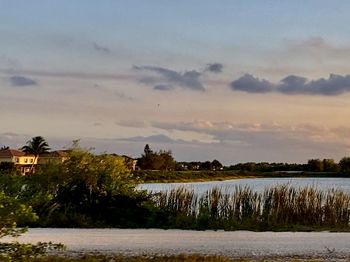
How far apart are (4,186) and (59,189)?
2291 millimetres

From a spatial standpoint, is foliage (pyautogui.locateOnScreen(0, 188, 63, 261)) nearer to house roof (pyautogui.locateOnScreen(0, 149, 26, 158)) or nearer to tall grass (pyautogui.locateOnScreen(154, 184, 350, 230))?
tall grass (pyautogui.locateOnScreen(154, 184, 350, 230))

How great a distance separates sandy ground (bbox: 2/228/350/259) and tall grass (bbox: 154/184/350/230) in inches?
76.2

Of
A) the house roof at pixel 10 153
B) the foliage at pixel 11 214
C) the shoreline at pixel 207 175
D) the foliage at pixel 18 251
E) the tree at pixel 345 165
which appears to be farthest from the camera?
the house roof at pixel 10 153

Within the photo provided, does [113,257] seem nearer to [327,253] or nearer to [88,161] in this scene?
[327,253]

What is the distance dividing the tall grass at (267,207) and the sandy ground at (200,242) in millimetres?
1937

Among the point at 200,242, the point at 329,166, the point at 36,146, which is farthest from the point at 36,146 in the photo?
the point at 200,242

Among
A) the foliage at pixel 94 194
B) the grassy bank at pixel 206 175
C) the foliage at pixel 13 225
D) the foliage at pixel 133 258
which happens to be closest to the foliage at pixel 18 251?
the foliage at pixel 13 225

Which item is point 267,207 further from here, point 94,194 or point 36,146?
point 36,146

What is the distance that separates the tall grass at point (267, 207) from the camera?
93.1 ft

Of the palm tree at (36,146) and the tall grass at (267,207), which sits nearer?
the tall grass at (267,207)

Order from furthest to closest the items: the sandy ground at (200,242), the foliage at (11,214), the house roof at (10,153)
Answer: the house roof at (10,153), the sandy ground at (200,242), the foliage at (11,214)

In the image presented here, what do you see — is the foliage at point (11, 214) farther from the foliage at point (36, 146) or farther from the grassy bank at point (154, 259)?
the foliage at point (36, 146)

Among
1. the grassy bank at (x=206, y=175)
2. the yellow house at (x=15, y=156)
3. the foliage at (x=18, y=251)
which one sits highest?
the yellow house at (x=15, y=156)

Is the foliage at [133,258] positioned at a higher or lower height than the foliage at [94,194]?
lower
